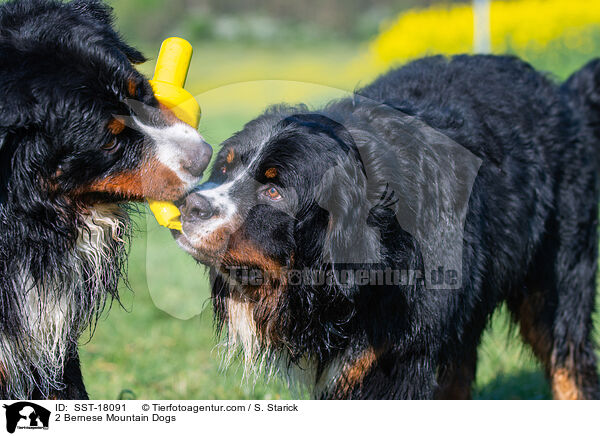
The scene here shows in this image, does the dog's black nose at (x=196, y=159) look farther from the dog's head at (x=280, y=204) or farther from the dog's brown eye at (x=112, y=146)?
the dog's brown eye at (x=112, y=146)

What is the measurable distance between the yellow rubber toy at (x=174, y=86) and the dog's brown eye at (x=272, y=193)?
40cm

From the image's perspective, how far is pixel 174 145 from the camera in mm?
2818

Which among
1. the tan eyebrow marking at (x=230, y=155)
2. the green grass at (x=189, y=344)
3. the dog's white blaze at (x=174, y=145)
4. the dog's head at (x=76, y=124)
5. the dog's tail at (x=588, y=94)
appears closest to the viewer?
the dog's head at (x=76, y=124)

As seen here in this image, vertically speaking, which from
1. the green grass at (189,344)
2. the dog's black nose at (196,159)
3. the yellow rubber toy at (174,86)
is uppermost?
the yellow rubber toy at (174,86)

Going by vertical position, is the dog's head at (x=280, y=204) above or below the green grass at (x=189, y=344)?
above

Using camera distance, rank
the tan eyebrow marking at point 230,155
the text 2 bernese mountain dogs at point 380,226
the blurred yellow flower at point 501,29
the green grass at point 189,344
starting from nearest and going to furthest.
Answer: the text 2 bernese mountain dogs at point 380,226
the tan eyebrow marking at point 230,155
the green grass at point 189,344
the blurred yellow flower at point 501,29

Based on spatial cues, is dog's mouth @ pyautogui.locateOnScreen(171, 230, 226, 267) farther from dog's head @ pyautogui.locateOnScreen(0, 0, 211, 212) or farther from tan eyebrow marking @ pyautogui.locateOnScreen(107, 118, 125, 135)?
tan eyebrow marking @ pyautogui.locateOnScreen(107, 118, 125, 135)

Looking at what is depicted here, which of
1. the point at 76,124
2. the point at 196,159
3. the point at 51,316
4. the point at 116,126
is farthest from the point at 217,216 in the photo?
the point at 51,316

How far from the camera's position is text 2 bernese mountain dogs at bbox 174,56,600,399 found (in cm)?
294

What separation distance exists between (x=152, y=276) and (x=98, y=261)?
149cm

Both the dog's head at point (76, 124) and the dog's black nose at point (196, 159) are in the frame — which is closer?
the dog's head at point (76, 124)
